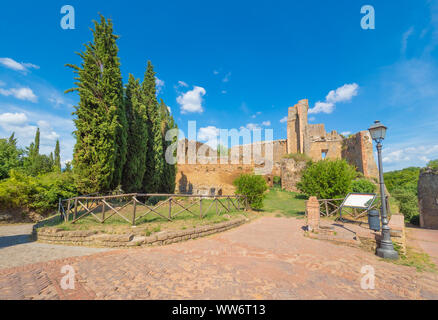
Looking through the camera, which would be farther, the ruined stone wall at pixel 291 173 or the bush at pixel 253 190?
the ruined stone wall at pixel 291 173

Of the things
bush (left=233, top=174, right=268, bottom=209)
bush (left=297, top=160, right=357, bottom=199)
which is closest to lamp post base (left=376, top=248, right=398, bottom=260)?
bush (left=297, top=160, right=357, bottom=199)

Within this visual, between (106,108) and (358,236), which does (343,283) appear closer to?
(358,236)

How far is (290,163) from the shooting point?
75.4 feet

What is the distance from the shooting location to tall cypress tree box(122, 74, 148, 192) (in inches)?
500

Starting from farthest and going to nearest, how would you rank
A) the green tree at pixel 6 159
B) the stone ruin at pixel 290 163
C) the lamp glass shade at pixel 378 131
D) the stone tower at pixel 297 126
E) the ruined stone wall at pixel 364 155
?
the stone tower at pixel 297 126 → the stone ruin at pixel 290 163 → the ruined stone wall at pixel 364 155 → the green tree at pixel 6 159 → the lamp glass shade at pixel 378 131

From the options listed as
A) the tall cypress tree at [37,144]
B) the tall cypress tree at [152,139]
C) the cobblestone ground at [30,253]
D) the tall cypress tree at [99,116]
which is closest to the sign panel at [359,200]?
the cobblestone ground at [30,253]

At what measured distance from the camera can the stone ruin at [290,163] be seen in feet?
73.0

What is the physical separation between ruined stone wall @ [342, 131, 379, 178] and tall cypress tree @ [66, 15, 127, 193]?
83.8ft

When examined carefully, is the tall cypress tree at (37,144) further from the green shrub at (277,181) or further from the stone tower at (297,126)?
the stone tower at (297,126)

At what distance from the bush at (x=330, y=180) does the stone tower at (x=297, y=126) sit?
17.8 m

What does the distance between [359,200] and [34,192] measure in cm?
1712

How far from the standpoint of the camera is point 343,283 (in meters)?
3.21

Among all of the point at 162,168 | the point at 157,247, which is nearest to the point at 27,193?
the point at 162,168

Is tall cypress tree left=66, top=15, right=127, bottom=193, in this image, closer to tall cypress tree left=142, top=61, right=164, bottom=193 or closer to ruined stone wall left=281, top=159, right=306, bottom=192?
tall cypress tree left=142, top=61, right=164, bottom=193
